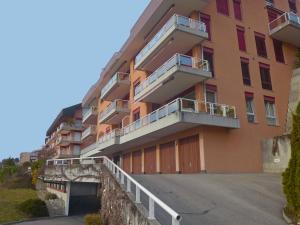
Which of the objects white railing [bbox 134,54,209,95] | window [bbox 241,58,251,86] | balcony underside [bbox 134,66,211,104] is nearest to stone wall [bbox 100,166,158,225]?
balcony underside [bbox 134,66,211,104]

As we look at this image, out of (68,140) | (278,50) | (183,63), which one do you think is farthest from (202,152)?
(68,140)

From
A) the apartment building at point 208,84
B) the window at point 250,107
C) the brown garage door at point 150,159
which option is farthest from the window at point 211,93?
the brown garage door at point 150,159

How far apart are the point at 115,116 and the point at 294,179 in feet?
86.0

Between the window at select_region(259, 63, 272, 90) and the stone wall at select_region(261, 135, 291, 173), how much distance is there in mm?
5465

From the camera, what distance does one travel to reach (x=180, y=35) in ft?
71.4

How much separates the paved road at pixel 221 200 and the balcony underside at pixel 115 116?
17.1 meters

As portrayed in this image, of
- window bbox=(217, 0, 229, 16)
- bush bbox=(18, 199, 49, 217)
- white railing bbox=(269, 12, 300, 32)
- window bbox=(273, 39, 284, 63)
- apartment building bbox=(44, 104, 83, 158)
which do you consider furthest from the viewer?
apartment building bbox=(44, 104, 83, 158)

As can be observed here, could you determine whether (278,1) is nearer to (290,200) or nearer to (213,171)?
(213,171)

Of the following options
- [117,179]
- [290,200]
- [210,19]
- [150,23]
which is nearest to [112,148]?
[150,23]

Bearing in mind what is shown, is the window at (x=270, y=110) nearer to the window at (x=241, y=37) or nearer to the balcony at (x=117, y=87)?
the window at (x=241, y=37)

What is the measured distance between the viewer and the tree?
853 centimetres

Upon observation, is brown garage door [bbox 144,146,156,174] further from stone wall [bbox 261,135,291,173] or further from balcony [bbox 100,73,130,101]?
stone wall [bbox 261,135,291,173]

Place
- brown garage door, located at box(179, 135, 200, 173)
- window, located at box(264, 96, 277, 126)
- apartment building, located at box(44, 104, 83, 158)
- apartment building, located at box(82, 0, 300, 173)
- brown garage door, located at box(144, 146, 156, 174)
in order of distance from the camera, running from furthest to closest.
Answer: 1. apartment building, located at box(44, 104, 83, 158)
2. brown garage door, located at box(144, 146, 156, 174)
3. window, located at box(264, 96, 277, 126)
4. brown garage door, located at box(179, 135, 200, 173)
5. apartment building, located at box(82, 0, 300, 173)

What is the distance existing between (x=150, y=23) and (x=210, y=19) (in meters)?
5.28
